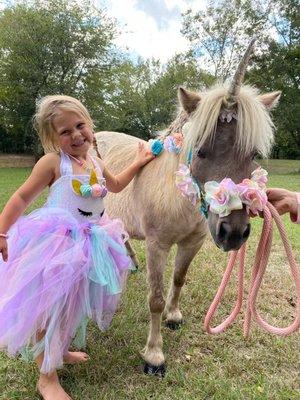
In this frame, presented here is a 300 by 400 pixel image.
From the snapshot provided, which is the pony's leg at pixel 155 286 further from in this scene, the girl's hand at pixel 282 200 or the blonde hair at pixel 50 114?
the blonde hair at pixel 50 114

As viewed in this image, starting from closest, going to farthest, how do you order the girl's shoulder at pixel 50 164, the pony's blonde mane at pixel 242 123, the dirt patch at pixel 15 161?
the pony's blonde mane at pixel 242 123 → the girl's shoulder at pixel 50 164 → the dirt patch at pixel 15 161

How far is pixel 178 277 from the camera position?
3.28 metres

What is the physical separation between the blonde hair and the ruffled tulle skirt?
42cm

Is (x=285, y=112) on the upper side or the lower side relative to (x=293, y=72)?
lower

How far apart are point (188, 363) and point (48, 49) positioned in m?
22.7

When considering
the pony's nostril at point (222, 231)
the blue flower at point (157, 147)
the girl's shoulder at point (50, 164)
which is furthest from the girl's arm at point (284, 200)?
the girl's shoulder at point (50, 164)

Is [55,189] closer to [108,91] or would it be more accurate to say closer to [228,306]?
[228,306]

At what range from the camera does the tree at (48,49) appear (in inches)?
859

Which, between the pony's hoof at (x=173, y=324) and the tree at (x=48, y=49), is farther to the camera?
the tree at (x=48, y=49)

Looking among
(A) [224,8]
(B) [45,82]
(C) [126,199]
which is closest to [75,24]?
(B) [45,82]

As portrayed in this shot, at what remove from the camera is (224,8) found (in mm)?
26109

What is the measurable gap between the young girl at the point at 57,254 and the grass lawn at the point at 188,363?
264 millimetres

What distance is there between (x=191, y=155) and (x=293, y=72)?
2515 cm

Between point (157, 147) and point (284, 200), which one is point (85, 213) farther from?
point (284, 200)
